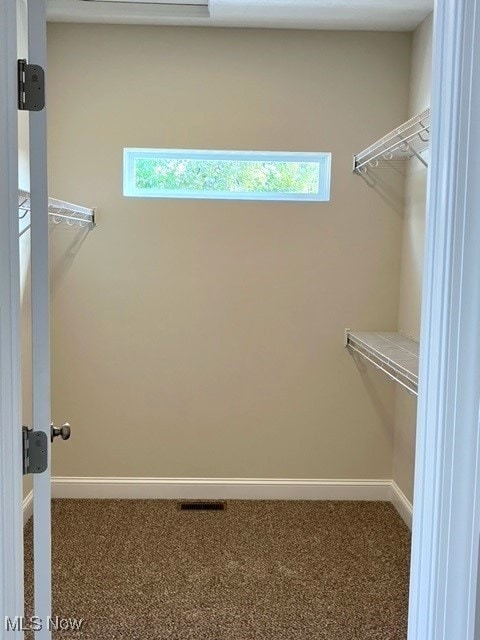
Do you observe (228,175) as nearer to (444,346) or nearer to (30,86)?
(30,86)

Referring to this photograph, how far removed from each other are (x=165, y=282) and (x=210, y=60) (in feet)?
3.79

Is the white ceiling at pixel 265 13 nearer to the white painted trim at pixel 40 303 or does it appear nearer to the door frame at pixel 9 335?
the white painted trim at pixel 40 303

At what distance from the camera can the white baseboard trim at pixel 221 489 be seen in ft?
A: 10.4

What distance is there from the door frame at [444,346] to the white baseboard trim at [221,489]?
2141mm

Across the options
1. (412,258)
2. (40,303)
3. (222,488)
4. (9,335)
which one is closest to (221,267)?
(412,258)

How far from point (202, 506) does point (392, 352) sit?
1.33m

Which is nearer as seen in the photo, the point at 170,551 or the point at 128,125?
the point at 170,551

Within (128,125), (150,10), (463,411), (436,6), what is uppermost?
(150,10)

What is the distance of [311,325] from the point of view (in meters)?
3.11

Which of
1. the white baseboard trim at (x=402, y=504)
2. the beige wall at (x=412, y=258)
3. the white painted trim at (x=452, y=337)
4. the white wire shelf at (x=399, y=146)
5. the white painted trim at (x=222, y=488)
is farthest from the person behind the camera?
the white painted trim at (x=222, y=488)

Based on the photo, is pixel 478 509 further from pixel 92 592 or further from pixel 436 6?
pixel 92 592

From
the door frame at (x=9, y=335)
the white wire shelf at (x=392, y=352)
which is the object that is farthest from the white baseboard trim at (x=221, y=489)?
the door frame at (x=9, y=335)

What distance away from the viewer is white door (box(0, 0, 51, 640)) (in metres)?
1.01

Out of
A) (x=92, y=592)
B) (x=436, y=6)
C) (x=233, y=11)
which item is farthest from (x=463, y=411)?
(x=233, y=11)
